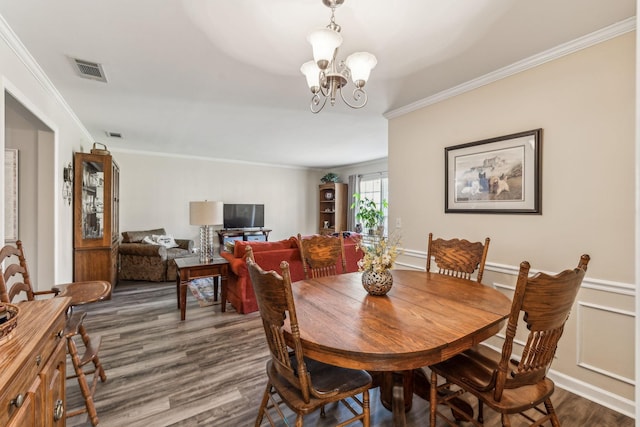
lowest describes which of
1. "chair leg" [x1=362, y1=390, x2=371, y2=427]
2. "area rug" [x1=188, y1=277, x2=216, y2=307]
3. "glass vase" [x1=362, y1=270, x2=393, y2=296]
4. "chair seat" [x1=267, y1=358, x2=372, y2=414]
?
"area rug" [x1=188, y1=277, x2=216, y2=307]

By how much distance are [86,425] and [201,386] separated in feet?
2.17

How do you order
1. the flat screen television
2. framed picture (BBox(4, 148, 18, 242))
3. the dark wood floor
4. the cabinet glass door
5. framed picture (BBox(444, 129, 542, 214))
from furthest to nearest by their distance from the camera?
the flat screen television < the cabinet glass door < framed picture (BBox(4, 148, 18, 242)) < framed picture (BBox(444, 129, 542, 214)) < the dark wood floor

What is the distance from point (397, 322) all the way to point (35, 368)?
1412 millimetres

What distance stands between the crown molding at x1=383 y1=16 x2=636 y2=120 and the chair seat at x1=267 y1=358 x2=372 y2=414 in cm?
262

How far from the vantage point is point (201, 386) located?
2.14 metres

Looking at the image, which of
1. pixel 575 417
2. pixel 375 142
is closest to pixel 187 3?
pixel 575 417

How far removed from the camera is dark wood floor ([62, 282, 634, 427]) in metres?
1.82

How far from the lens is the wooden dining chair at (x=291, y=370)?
1.20 m

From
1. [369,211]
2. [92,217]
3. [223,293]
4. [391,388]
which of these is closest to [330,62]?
[391,388]

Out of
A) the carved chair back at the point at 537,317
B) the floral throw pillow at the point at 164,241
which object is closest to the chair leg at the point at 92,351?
the carved chair back at the point at 537,317

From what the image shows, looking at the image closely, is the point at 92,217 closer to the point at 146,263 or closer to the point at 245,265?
the point at 146,263

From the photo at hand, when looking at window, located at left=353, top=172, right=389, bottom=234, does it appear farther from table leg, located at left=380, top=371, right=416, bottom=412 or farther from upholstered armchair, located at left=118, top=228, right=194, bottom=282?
table leg, located at left=380, top=371, right=416, bottom=412

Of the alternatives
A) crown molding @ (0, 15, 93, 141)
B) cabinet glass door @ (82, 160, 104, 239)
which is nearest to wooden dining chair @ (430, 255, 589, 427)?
crown molding @ (0, 15, 93, 141)

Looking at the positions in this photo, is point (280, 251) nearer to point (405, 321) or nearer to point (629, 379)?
point (405, 321)
